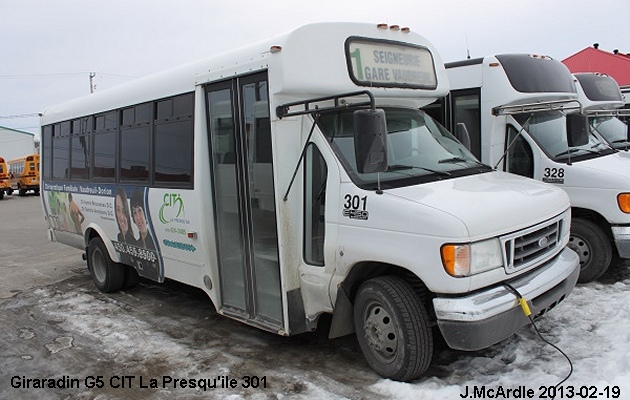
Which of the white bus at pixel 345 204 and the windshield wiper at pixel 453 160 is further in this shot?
the windshield wiper at pixel 453 160

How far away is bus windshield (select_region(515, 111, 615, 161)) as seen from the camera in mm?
6738

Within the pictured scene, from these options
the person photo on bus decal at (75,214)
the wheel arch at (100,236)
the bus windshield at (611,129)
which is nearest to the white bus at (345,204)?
the wheel arch at (100,236)

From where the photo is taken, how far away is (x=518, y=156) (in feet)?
23.1

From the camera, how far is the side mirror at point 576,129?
6566mm

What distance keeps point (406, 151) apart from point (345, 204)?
820 mm

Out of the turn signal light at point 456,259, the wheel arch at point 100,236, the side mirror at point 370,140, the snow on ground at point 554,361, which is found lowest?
the snow on ground at point 554,361

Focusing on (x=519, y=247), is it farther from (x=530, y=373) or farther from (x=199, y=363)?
(x=199, y=363)

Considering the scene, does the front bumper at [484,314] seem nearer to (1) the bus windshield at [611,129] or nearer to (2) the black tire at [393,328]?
(2) the black tire at [393,328]

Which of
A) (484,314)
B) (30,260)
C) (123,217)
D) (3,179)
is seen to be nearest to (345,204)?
(484,314)

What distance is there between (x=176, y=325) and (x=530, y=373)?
150 inches

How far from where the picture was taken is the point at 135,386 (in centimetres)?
455

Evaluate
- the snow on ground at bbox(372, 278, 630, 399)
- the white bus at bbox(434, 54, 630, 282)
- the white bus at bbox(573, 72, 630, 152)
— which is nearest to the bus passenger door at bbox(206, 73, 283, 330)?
the snow on ground at bbox(372, 278, 630, 399)

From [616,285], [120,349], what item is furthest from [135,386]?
[616,285]

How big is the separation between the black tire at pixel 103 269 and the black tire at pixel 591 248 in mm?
6148
